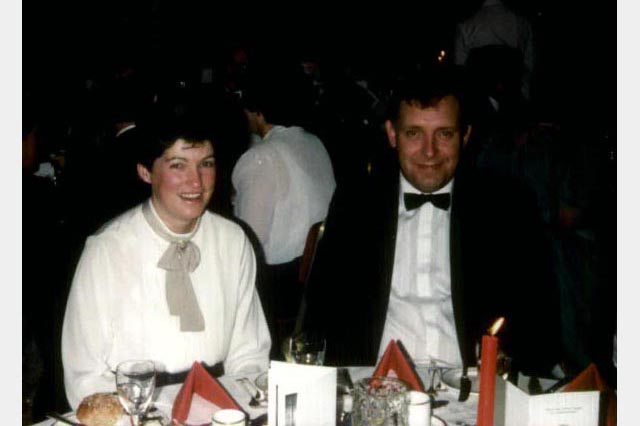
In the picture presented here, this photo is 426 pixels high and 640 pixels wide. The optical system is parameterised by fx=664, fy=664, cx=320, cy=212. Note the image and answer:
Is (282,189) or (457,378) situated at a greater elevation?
(282,189)

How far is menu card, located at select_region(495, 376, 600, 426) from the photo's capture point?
4.91 ft

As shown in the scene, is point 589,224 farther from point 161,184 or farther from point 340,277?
point 161,184

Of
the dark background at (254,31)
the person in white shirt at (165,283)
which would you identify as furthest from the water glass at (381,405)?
the dark background at (254,31)

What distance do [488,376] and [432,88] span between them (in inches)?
68.3

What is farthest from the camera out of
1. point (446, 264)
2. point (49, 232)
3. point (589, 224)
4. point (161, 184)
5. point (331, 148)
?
point (331, 148)

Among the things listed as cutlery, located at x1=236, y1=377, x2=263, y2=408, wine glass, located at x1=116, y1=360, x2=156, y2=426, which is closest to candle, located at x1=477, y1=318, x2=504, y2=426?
cutlery, located at x1=236, y1=377, x2=263, y2=408

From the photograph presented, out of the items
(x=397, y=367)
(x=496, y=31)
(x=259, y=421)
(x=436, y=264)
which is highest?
(x=496, y=31)

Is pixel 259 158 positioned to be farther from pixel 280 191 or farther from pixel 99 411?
pixel 99 411

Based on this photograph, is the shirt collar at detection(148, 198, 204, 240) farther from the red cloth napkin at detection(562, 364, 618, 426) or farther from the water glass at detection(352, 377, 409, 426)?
the red cloth napkin at detection(562, 364, 618, 426)

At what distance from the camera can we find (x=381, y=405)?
1.61m

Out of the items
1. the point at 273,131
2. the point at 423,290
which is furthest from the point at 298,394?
the point at 273,131

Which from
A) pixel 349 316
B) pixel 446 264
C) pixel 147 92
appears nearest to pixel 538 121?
pixel 446 264

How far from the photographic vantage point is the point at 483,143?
4262mm

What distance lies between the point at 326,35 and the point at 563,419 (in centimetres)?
937
